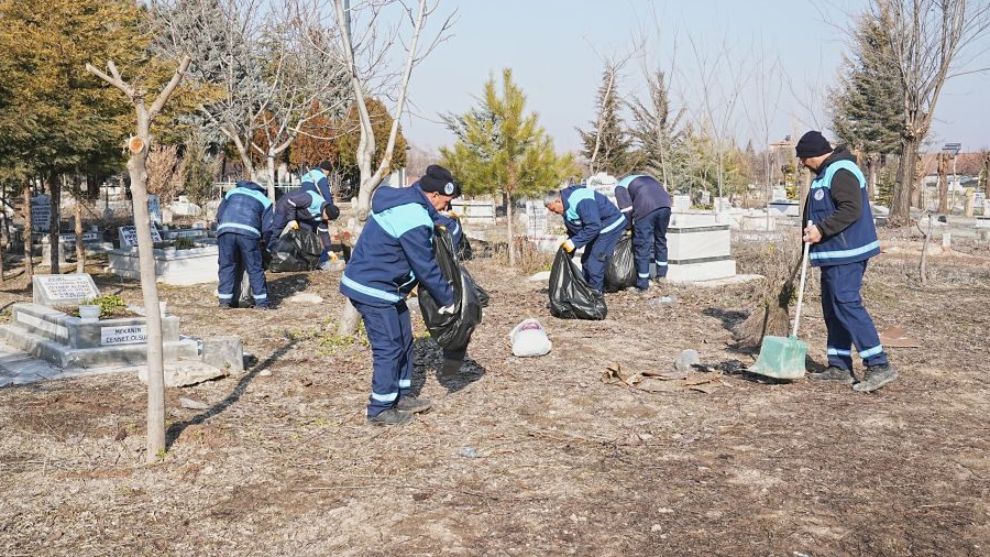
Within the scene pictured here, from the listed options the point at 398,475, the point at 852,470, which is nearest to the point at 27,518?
the point at 398,475

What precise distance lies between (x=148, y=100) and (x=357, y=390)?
6.88 m

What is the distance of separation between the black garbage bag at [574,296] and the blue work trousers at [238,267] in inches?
126

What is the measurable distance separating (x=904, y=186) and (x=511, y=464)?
60.5 ft

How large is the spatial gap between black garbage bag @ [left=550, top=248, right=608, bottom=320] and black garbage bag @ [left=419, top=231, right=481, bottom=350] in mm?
3315

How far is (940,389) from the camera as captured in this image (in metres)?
5.71

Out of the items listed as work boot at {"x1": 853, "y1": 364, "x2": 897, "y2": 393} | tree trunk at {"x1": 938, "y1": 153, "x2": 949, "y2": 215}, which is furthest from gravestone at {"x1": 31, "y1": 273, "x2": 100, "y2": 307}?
tree trunk at {"x1": 938, "y1": 153, "x2": 949, "y2": 215}

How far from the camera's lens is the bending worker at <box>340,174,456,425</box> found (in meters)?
4.77

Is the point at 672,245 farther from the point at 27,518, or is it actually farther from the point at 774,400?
the point at 27,518

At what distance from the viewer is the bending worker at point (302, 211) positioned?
10.9 m

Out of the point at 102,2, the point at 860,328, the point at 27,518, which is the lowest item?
the point at 27,518

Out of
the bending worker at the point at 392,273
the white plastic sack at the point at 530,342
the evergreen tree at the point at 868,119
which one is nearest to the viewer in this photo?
the bending worker at the point at 392,273

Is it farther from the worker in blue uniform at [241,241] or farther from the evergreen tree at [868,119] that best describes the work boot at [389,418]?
the evergreen tree at [868,119]

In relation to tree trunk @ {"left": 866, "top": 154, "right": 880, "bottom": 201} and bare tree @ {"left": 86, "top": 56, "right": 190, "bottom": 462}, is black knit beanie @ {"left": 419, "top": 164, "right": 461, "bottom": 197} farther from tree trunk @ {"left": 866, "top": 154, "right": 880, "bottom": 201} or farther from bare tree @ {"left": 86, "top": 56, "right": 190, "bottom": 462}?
tree trunk @ {"left": 866, "top": 154, "right": 880, "bottom": 201}

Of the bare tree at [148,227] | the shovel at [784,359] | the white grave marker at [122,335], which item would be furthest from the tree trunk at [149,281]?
Result: the shovel at [784,359]
